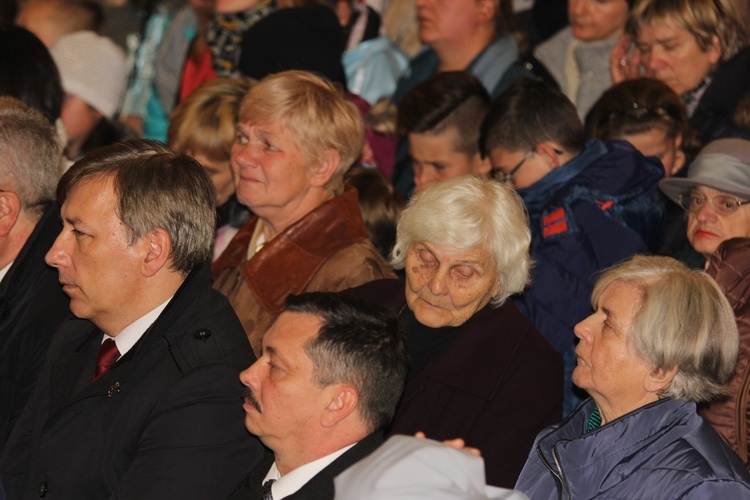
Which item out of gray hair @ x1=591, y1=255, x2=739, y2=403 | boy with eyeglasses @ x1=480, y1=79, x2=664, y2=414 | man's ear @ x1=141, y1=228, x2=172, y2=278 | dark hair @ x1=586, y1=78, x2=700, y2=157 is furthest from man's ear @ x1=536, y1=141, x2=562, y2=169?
man's ear @ x1=141, y1=228, x2=172, y2=278

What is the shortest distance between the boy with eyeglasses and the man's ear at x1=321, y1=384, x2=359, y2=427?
1.63 m

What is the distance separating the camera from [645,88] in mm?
5133

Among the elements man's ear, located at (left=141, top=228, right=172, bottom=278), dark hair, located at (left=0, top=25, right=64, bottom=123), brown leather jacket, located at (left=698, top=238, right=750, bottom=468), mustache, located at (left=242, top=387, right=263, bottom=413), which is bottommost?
brown leather jacket, located at (left=698, top=238, right=750, bottom=468)

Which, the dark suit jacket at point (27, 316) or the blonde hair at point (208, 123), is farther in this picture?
the blonde hair at point (208, 123)

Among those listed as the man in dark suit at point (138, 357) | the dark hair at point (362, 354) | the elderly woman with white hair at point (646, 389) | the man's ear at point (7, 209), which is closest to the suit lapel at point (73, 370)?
the man in dark suit at point (138, 357)

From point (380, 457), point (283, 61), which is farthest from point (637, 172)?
point (380, 457)

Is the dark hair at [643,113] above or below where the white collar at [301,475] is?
above

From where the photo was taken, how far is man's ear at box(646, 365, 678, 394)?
321cm

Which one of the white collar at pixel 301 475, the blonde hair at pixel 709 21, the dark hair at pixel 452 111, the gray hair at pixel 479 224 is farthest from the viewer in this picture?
the blonde hair at pixel 709 21

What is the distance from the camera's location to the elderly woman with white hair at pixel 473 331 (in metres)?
3.64

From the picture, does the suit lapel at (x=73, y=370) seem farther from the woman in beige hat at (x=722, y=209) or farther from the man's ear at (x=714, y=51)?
the man's ear at (x=714, y=51)

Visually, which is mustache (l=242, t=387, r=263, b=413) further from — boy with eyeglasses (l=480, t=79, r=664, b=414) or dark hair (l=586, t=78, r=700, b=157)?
dark hair (l=586, t=78, r=700, b=157)

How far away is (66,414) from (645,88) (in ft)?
9.89

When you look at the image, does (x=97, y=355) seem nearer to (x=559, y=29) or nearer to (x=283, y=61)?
(x=283, y=61)
